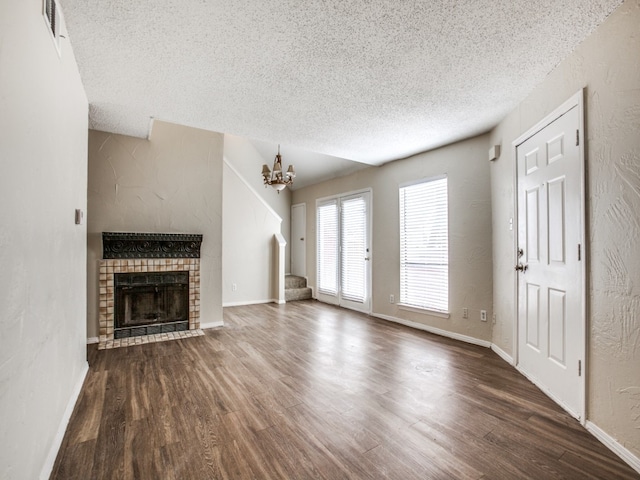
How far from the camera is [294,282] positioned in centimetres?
689

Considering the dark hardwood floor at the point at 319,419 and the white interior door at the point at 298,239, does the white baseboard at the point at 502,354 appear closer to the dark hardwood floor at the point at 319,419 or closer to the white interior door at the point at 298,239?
the dark hardwood floor at the point at 319,419

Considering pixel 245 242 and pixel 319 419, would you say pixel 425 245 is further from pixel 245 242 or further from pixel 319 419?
pixel 245 242

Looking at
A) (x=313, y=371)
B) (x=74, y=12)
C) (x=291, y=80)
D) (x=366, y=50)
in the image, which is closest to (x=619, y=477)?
(x=313, y=371)

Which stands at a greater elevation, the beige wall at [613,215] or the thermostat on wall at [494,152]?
the thermostat on wall at [494,152]

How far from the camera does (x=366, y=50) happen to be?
2.14m

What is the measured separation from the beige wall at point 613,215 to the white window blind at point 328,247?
14.3ft

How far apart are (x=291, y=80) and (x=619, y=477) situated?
317cm

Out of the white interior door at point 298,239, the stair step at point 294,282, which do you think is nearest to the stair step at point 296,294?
the stair step at point 294,282

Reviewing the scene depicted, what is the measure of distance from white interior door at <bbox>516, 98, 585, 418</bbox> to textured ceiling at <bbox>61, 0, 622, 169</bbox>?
0.59 meters

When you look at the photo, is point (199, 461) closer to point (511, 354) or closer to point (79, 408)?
point (79, 408)

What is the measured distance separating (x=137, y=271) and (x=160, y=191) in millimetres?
1071

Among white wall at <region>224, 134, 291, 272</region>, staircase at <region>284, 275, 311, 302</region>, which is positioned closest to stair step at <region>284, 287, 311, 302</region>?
staircase at <region>284, 275, 311, 302</region>

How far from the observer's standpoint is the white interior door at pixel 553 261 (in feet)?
7.02

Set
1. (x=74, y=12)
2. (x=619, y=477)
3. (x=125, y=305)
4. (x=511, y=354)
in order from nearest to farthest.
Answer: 1. (x=619, y=477)
2. (x=74, y=12)
3. (x=511, y=354)
4. (x=125, y=305)
